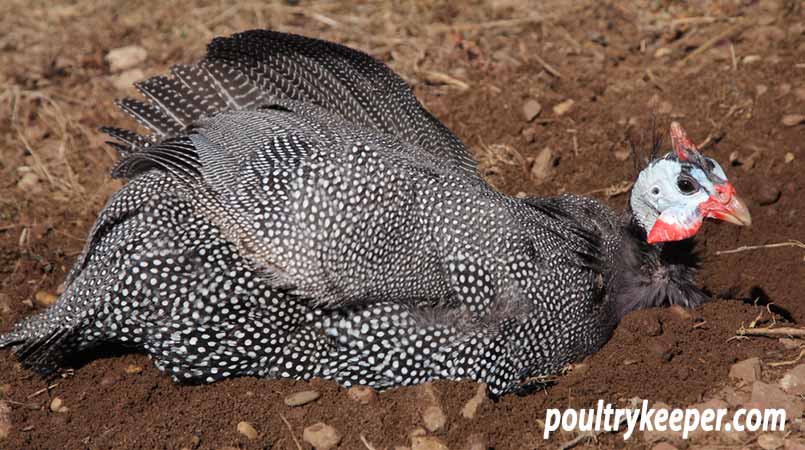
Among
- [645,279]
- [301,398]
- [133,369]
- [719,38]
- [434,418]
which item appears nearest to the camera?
[434,418]

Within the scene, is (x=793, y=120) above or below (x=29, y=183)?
above

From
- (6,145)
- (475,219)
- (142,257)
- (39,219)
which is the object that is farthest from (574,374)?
(6,145)

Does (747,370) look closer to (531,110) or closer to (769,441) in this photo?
(769,441)

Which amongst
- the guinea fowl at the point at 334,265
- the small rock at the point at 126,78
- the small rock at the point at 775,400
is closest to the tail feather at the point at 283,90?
the guinea fowl at the point at 334,265

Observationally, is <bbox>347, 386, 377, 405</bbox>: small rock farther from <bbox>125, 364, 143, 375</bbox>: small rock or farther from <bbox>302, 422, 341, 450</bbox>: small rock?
<bbox>125, 364, 143, 375</bbox>: small rock

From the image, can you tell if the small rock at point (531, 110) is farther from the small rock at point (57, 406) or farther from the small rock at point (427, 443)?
the small rock at point (57, 406)

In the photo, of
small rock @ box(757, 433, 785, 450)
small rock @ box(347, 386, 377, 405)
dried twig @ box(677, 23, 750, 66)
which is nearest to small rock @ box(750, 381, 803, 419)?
small rock @ box(757, 433, 785, 450)

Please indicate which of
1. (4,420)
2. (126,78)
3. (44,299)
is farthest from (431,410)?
(126,78)
